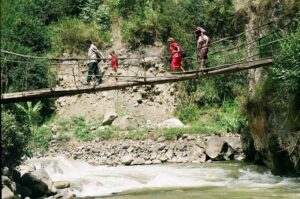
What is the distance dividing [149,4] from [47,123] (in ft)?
21.8

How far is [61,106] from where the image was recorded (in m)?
22.3

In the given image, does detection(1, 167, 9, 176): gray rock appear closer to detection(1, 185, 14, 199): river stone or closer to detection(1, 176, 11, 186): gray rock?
detection(1, 176, 11, 186): gray rock

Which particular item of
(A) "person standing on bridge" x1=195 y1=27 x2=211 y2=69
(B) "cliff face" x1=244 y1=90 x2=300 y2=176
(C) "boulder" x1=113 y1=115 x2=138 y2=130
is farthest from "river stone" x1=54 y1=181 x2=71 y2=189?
(C) "boulder" x1=113 y1=115 x2=138 y2=130

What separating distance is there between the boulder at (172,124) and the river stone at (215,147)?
2.54m

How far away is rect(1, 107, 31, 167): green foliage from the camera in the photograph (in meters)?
10.1

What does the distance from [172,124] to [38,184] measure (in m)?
9.18

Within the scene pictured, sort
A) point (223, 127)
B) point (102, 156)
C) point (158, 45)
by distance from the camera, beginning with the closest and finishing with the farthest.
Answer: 1. point (102, 156)
2. point (223, 127)
3. point (158, 45)

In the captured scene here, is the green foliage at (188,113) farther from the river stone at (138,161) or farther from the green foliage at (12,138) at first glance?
the green foliage at (12,138)

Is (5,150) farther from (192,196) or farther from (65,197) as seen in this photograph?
(192,196)

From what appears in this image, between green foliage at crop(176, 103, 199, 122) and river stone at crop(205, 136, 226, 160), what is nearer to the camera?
river stone at crop(205, 136, 226, 160)

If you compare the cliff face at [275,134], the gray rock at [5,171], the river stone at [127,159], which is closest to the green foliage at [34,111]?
the river stone at [127,159]

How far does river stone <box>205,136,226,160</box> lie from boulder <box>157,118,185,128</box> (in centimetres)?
254

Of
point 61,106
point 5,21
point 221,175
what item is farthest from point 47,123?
point 221,175

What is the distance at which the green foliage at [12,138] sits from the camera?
10.1 metres
